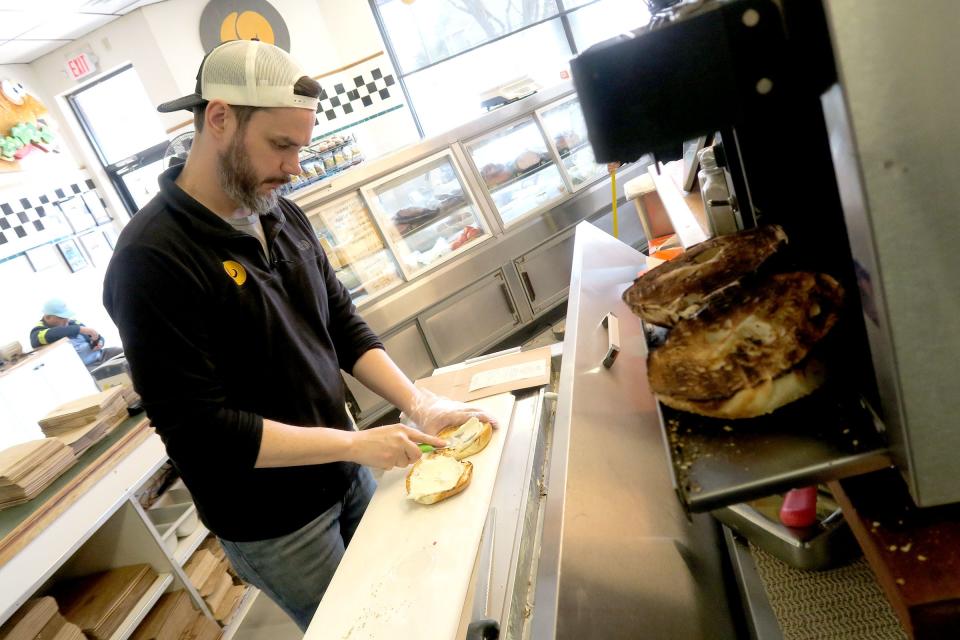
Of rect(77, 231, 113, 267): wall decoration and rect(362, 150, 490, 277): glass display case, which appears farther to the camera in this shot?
rect(77, 231, 113, 267): wall decoration

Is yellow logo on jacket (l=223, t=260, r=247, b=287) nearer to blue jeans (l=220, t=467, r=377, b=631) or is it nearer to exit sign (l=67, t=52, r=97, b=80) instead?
blue jeans (l=220, t=467, r=377, b=631)

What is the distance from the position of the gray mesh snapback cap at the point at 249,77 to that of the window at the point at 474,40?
4.75 metres

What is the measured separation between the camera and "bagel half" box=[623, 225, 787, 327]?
26.5 inches

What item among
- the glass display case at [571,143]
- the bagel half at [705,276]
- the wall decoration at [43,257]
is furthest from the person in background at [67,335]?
the bagel half at [705,276]

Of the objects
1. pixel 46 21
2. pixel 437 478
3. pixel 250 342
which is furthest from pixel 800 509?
pixel 46 21

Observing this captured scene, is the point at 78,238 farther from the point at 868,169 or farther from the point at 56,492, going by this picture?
the point at 868,169

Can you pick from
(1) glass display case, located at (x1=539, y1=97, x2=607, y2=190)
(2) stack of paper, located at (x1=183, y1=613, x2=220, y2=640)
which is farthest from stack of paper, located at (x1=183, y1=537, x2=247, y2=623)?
(1) glass display case, located at (x1=539, y1=97, x2=607, y2=190)

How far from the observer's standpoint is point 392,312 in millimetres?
3711

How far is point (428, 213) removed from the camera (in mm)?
4016

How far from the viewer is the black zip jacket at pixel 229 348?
4.10 feet

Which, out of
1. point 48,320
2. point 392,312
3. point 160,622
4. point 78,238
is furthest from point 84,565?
point 78,238

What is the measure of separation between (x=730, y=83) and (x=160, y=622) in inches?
122

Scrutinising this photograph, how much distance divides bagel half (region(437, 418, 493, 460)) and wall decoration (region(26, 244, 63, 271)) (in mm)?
5647

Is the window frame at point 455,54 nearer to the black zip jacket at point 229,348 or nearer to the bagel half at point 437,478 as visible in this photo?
the black zip jacket at point 229,348
